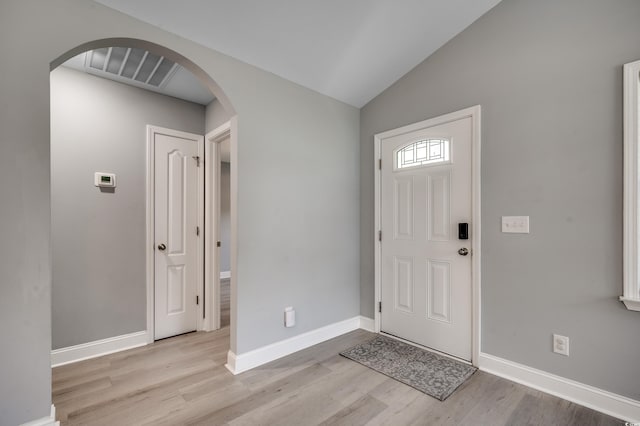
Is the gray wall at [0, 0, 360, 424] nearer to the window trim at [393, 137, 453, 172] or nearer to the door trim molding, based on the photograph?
the window trim at [393, 137, 453, 172]

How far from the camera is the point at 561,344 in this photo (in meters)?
2.02

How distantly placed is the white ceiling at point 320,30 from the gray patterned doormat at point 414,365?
2623 millimetres

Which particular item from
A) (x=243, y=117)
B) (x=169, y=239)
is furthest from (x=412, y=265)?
(x=169, y=239)

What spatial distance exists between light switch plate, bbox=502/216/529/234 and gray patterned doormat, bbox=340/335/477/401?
3.82 feet

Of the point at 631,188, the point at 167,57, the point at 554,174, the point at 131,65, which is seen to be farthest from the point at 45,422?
the point at 631,188

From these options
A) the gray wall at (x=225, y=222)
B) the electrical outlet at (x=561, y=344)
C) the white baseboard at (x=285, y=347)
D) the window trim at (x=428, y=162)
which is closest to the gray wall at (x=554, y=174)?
the electrical outlet at (x=561, y=344)

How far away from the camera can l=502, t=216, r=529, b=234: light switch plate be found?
217 cm

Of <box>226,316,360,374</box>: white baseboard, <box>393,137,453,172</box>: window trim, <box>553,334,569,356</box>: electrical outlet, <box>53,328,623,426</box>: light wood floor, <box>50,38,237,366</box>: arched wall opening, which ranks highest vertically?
<box>50,38,237,366</box>: arched wall opening

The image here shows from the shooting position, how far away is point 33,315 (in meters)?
1.56

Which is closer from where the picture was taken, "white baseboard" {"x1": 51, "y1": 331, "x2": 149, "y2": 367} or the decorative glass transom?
"white baseboard" {"x1": 51, "y1": 331, "x2": 149, "y2": 367}

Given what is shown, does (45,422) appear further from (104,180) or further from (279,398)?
(104,180)

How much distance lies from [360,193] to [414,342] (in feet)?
5.44

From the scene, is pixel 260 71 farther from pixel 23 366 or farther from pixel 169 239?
pixel 23 366

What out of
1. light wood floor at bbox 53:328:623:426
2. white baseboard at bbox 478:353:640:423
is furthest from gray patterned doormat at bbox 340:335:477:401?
white baseboard at bbox 478:353:640:423
